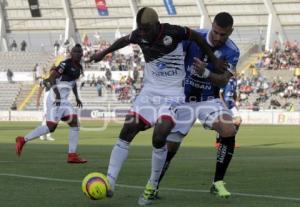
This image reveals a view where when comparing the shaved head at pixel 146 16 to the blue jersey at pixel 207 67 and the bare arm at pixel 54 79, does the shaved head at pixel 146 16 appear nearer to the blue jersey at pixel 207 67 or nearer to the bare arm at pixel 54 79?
the blue jersey at pixel 207 67

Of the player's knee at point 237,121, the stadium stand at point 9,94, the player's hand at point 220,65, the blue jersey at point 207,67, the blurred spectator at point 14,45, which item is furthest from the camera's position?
the blurred spectator at point 14,45

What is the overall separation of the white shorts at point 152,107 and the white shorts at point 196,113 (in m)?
0.33

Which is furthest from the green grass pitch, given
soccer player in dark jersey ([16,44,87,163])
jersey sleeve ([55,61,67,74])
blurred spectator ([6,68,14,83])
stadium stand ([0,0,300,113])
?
blurred spectator ([6,68,14,83])

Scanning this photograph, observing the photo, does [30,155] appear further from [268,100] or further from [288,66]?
[288,66]

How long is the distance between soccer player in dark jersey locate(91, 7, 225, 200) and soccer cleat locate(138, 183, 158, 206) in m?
0.12

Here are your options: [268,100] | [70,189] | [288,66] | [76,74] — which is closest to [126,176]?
[70,189]

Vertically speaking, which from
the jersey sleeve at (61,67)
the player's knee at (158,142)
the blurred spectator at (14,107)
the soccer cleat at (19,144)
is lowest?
the blurred spectator at (14,107)

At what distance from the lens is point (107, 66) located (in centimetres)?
6531

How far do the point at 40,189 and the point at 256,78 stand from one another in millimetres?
49463

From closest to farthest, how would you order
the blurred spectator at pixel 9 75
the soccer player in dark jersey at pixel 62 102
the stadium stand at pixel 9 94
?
the soccer player in dark jersey at pixel 62 102 → the stadium stand at pixel 9 94 → the blurred spectator at pixel 9 75

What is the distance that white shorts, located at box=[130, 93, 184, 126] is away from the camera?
999 centimetres

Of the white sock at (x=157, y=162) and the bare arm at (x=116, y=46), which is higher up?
the bare arm at (x=116, y=46)

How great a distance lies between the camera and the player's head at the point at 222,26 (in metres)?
10.4

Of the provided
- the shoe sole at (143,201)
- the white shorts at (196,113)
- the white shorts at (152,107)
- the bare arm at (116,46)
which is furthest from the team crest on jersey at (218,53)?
the shoe sole at (143,201)
